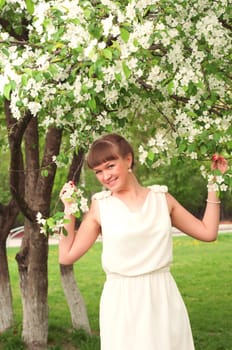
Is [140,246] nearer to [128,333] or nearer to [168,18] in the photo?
[128,333]

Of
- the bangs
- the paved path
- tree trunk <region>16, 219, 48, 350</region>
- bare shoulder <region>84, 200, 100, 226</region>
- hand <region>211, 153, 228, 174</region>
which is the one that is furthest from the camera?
the paved path

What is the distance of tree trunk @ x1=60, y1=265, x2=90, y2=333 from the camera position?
28.7 feet

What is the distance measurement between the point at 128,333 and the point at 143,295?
0.22m

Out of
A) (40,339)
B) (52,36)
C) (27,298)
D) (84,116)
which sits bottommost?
(40,339)

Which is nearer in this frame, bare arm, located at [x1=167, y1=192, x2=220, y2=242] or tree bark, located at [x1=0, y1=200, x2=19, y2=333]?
bare arm, located at [x1=167, y1=192, x2=220, y2=242]

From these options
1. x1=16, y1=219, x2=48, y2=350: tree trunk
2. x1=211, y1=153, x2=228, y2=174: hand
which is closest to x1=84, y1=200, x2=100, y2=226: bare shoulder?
x1=211, y1=153, x2=228, y2=174: hand

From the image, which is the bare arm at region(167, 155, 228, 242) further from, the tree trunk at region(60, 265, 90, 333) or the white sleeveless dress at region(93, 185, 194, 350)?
the tree trunk at region(60, 265, 90, 333)

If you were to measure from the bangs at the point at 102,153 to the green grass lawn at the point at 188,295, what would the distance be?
4.87 m

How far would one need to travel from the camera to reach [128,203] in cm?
353

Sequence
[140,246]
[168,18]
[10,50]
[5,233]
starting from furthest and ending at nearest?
[5,233] → [168,18] → [10,50] → [140,246]

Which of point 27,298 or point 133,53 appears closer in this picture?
point 133,53

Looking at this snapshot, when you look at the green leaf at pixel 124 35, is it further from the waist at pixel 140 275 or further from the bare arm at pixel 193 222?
the waist at pixel 140 275

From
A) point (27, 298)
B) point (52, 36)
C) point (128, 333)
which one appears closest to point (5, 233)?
point (27, 298)

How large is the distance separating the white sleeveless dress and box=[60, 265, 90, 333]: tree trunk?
17.5 ft
